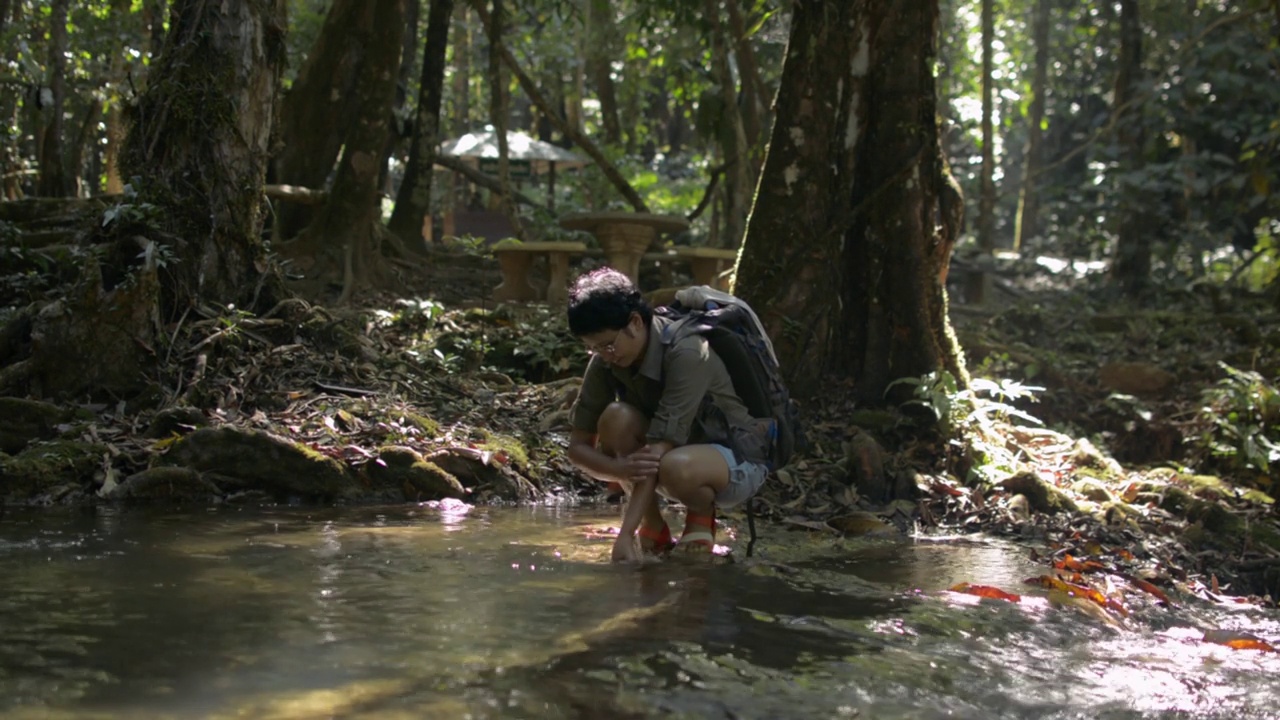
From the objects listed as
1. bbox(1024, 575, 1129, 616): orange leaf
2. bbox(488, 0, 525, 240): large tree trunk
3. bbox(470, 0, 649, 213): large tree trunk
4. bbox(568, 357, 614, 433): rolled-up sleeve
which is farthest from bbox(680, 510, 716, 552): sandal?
A: bbox(488, 0, 525, 240): large tree trunk

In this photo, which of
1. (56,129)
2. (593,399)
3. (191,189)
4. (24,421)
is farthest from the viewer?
(56,129)

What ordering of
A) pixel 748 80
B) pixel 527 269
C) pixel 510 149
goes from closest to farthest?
pixel 527 269
pixel 748 80
pixel 510 149

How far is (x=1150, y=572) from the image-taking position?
5.45 metres

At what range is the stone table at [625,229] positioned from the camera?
39.6 feet

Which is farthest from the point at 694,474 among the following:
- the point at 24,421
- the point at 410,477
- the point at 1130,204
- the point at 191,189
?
the point at 1130,204

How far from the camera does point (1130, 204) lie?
1592 cm

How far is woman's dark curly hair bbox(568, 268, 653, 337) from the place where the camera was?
14.1ft

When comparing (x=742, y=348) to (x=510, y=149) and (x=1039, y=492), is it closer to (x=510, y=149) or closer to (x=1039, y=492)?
(x=1039, y=492)

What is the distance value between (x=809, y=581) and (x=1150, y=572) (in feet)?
6.32

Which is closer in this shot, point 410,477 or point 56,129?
point 410,477

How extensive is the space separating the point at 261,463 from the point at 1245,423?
21.3ft

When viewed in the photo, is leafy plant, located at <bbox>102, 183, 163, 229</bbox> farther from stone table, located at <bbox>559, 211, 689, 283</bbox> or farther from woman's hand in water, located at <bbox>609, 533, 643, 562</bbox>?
stone table, located at <bbox>559, 211, 689, 283</bbox>

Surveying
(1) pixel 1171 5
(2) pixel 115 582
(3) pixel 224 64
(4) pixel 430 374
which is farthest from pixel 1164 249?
(2) pixel 115 582

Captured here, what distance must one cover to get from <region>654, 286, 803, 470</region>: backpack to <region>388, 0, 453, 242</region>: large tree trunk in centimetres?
930
